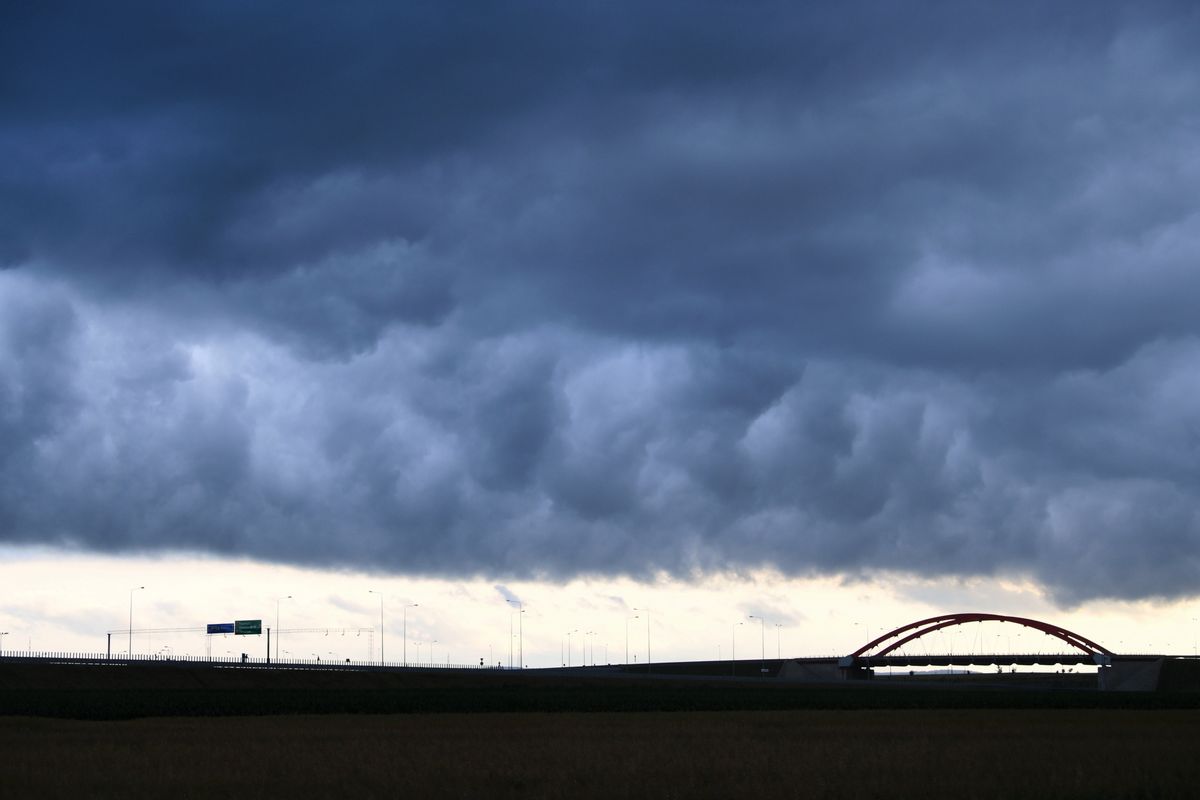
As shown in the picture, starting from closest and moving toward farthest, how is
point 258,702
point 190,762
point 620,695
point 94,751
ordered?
point 190,762 → point 94,751 → point 258,702 → point 620,695

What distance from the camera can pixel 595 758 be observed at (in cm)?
5400

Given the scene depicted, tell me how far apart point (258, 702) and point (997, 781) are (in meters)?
72.6

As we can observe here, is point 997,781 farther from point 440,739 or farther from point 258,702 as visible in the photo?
point 258,702

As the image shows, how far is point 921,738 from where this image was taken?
67.8 metres

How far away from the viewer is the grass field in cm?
4275

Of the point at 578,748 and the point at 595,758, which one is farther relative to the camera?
the point at 578,748

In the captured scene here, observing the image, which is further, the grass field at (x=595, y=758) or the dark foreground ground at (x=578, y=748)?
the dark foreground ground at (x=578, y=748)

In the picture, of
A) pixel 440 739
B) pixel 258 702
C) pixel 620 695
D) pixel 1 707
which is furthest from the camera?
pixel 620 695

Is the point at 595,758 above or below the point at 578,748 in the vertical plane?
above

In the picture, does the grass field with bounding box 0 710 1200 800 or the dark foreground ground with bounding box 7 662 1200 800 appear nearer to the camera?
the grass field with bounding box 0 710 1200 800

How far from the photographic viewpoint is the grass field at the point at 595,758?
42.8 meters

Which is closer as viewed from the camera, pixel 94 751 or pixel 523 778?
pixel 523 778

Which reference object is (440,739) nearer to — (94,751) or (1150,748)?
(94,751)

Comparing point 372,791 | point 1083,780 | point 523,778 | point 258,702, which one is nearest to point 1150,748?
point 1083,780
